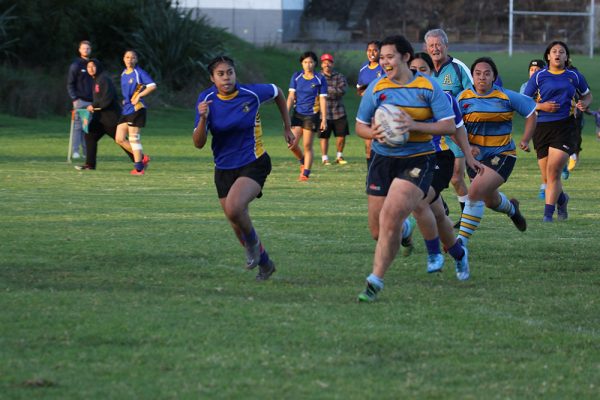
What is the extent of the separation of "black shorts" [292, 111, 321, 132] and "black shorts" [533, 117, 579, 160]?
7129 mm

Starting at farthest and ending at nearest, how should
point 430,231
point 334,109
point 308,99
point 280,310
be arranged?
1. point 334,109
2. point 308,99
3. point 430,231
4. point 280,310

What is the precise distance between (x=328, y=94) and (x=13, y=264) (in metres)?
14.3

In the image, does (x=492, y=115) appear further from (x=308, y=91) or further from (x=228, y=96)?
(x=308, y=91)

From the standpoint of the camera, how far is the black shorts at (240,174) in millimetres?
9820

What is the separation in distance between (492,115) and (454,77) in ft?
2.22

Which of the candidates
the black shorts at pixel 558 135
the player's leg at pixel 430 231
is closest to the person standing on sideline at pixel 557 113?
the black shorts at pixel 558 135

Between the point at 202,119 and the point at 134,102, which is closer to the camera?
the point at 202,119

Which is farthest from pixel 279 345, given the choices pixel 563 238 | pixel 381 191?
pixel 563 238

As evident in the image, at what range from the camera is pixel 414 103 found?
29.0 feet

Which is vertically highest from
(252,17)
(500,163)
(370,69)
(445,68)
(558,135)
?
(252,17)

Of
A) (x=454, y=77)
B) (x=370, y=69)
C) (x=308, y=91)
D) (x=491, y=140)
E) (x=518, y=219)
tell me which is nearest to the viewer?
(x=491, y=140)

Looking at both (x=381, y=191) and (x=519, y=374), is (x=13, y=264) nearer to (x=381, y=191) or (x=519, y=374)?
(x=381, y=191)

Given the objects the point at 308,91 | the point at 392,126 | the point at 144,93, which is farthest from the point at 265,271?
the point at 308,91

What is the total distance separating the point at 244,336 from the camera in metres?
7.34
